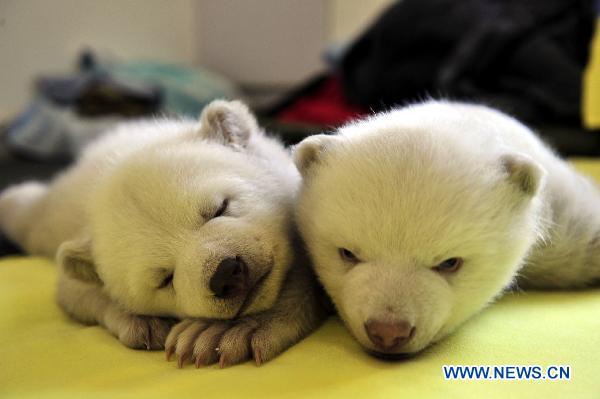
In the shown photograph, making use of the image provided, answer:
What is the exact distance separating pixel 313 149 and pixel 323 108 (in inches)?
134

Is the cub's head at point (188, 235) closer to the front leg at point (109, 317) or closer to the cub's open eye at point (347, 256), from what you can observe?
the front leg at point (109, 317)

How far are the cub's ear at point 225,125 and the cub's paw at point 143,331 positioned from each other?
619 mm

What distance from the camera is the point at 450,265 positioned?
4.90 ft

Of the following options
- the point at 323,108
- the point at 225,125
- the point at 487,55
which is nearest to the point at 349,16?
the point at 323,108

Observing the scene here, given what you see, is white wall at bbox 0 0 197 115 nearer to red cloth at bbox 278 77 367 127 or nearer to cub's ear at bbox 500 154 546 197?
red cloth at bbox 278 77 367 127

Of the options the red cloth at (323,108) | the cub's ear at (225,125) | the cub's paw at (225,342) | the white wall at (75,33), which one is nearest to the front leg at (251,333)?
the cub's paw at (225,342)

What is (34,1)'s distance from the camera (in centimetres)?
341

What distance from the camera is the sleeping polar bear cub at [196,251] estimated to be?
1567 mm

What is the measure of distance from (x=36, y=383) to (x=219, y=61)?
230 inches

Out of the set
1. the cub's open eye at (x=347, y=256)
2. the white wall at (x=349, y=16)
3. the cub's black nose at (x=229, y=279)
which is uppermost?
the white wall at (x=349, y=16)

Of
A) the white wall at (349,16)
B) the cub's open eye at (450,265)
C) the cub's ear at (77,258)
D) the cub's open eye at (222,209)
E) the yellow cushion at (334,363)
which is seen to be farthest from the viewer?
the white wall at (349,16)

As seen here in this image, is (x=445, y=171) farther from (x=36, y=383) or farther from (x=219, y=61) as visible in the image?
(x=219, y=61)

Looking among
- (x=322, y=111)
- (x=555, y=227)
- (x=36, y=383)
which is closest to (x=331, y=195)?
(x=555, y=227)

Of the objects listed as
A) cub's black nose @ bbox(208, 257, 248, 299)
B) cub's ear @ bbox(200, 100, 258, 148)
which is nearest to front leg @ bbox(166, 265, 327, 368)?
cub's black nose @ bbox(208, 257, 248, 299)
